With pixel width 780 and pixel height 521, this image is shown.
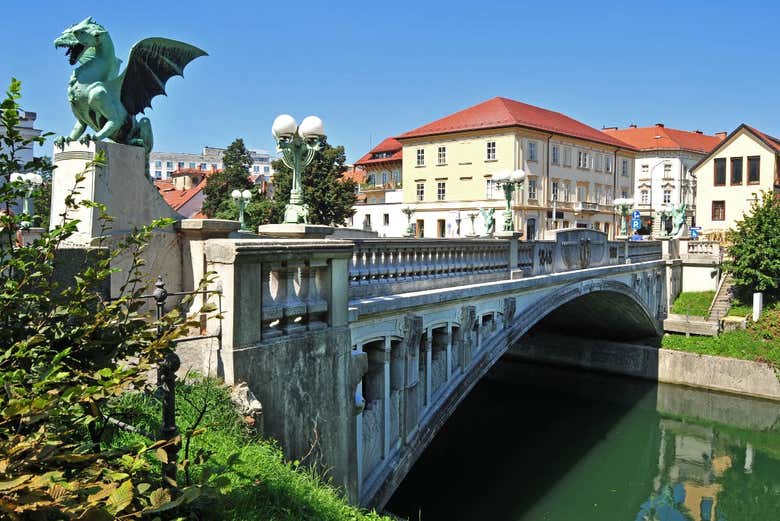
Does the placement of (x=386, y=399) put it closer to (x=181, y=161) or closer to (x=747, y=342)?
(x=747, y=342)

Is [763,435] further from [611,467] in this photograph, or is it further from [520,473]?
[520,473]

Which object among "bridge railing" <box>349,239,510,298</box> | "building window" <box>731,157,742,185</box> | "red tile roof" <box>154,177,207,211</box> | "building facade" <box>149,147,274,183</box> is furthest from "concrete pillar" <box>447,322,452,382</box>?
"building facade" <box>149,147,274,183</box>

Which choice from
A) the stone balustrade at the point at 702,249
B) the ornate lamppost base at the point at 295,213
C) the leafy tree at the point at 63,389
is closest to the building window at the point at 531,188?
the stone balustrade at the point at 702,249

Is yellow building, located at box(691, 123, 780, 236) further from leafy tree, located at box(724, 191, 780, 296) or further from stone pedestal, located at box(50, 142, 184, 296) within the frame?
stone pedestal, located at box(50, 142, 184, 296)

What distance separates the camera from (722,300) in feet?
103

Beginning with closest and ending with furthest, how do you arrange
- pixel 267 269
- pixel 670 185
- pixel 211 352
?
1. pixel 211 352
2. pixel 267 269
3. pixel 670 185

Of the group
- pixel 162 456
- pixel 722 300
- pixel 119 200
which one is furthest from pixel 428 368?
pixel 722 300

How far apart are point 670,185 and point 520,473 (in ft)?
220

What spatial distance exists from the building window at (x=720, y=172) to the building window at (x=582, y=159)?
11.9 meters

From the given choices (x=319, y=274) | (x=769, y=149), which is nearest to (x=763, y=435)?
(x=319, y=274)

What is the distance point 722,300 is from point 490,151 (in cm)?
2597

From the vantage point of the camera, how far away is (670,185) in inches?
3059

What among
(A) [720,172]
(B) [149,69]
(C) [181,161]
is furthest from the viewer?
(C) [181,161]

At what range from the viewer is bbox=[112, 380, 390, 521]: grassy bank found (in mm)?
4613
